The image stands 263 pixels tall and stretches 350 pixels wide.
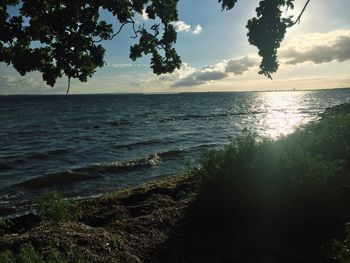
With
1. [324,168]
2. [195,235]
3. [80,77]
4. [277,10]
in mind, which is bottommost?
[195,235]

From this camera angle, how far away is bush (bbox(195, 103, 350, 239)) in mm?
6969

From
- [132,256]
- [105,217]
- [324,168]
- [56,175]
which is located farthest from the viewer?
[56,175]

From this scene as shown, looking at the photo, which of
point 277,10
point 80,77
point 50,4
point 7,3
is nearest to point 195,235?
point 80,77

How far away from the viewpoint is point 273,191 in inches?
286

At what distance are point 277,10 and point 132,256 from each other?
466cm

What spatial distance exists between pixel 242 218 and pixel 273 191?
0.79m

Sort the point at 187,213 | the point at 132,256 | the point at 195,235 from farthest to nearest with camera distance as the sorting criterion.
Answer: the point at 187,213 → the point at 195,235 → the point at 132,256

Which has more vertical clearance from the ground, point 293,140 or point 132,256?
point 293,140

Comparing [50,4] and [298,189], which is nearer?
[50,4]

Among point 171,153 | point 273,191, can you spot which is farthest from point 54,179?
point 273,191

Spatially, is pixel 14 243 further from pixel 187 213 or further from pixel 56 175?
pixel 56 175

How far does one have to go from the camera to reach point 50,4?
625cm

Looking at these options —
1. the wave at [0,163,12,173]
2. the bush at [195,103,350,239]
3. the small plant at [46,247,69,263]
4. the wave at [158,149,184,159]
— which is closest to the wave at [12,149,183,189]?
the wave at [158,149,184,159]

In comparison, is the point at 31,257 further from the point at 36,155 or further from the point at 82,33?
the point at 36,155
